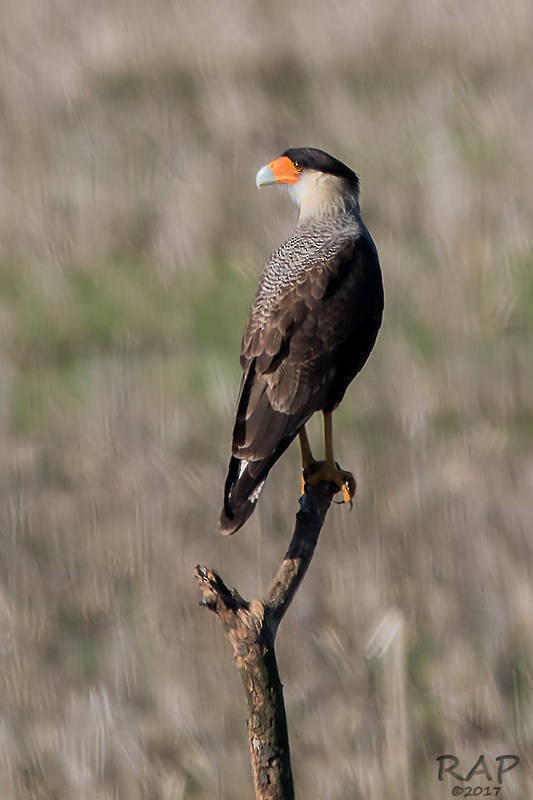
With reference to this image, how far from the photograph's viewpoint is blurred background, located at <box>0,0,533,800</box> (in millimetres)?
5195

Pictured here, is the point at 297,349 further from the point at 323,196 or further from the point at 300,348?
the point at 323,196

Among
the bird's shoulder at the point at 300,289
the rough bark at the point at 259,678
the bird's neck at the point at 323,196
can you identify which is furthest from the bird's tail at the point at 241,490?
the bird's neck at the point at 323,196

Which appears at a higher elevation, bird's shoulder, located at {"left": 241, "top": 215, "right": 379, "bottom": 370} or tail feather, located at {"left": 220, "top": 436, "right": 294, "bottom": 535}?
bird's shoulder, located at {"left": 241, "top": 215, "right": 379, "bottom": 370}

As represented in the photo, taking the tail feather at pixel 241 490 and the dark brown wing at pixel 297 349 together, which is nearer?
the tail feather at pixel 241 490

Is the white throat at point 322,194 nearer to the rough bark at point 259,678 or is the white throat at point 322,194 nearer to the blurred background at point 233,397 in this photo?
the blurred background at point 233,397

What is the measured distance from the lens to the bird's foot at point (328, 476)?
15.6ft

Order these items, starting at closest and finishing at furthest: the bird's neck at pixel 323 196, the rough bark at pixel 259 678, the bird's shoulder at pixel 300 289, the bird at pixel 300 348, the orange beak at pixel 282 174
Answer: the rough bark at pixel 259 678, the bird at pixel 300 348, the bird's shoulder at pixel 300 289, the bird's neck at pixel 323 196, the orange beak at pixel 282 174

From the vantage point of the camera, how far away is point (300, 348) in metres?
4.46

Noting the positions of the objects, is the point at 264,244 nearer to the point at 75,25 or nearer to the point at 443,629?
the point at 75,25

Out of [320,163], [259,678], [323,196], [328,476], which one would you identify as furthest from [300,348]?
[259,678]

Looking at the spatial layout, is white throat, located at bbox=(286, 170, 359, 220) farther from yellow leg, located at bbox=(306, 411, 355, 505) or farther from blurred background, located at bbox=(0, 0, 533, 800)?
blurred background, located at bbox=(0, 0, 533, 800)

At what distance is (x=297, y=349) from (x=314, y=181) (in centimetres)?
98

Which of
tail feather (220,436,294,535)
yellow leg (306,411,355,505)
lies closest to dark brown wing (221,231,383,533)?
tail feather (220,436,294,535)

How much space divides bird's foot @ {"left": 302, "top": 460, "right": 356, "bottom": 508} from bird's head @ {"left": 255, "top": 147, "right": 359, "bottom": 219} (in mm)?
803
